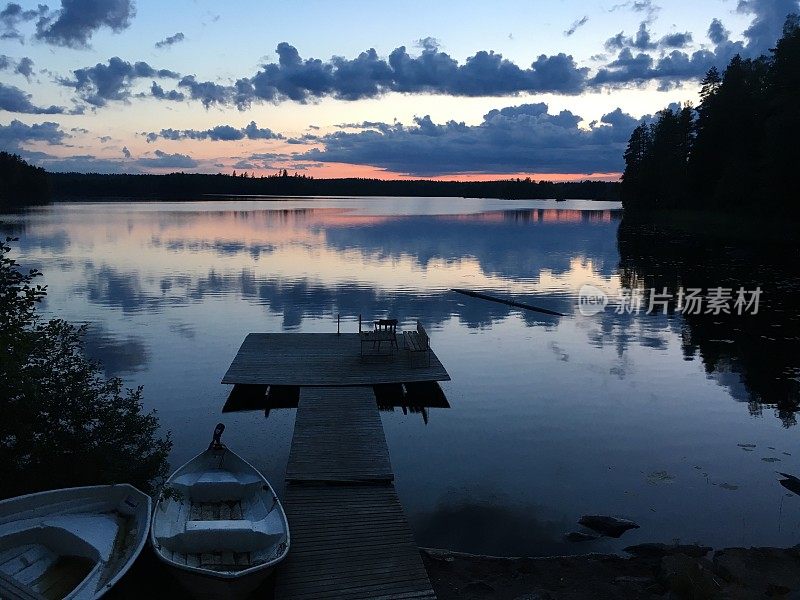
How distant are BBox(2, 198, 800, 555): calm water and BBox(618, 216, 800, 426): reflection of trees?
18cm

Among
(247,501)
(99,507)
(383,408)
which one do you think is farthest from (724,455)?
(99,507)

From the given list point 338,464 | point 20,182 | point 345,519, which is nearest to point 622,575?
point 345,519

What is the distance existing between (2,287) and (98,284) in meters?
32.4

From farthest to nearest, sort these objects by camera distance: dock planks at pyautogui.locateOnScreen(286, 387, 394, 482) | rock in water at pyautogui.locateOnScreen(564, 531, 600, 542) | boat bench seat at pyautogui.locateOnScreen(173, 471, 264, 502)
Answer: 1. dock planks at pyautogui.locateOnScreen(286, 387, 394, 482)
2. rock in water at pyautogui.locateOnScreen(564, 531, 600, 542)
3. boat bench seat at pyautogui.locateOnScreen(173, 471, 264, 502)

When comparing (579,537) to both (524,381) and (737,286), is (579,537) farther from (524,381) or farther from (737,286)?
(737,286)

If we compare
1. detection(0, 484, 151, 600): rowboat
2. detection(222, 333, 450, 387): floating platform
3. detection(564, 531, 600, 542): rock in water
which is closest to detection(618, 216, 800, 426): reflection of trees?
detection(564, 531, 600, 542): rock in water

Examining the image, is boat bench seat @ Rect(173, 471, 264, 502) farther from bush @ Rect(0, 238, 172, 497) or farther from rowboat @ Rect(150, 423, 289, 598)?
bush @ Rect(0, 238, 172, 497)

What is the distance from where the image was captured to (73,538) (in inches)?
408

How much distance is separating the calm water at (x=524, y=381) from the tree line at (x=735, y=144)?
14420mm

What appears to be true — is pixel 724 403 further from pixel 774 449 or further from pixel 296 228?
pixel 296 228

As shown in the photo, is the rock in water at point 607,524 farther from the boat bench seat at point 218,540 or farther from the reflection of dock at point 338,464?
the boat bench seat at point 218,540

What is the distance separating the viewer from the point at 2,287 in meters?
12.7

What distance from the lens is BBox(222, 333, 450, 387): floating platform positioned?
2116 centimetres

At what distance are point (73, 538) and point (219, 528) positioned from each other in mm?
2402
